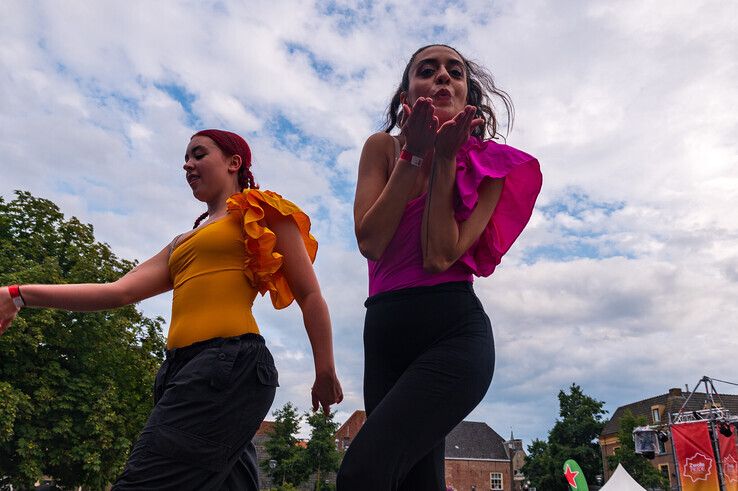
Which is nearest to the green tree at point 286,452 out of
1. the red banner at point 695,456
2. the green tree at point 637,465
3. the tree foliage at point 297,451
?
the tree foliage at point 297,451

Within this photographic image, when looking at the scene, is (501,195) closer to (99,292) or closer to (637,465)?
(99,292)

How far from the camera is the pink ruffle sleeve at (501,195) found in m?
2.51

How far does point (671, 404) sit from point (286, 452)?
3094cm

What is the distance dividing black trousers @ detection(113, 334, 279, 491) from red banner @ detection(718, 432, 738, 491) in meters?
19.9

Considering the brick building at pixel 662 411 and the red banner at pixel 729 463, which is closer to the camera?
the red banner at pixel 729 463

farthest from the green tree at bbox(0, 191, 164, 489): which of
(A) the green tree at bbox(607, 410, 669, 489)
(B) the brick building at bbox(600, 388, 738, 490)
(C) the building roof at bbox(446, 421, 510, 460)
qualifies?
(C) the building roof at bbox(446, 421, 510, 460)

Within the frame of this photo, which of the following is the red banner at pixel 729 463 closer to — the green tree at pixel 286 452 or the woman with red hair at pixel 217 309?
the woman with red hair at pixel 217 309

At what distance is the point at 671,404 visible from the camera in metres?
51.8

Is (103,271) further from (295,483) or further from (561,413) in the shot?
(561,413)

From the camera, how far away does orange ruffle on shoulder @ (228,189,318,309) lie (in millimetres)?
2957

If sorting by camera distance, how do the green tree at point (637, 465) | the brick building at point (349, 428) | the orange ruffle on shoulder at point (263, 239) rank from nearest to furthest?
the orange ruffle on shoulder at point (263, 239) < the green tree at point (637, 465) < the brick building at point (349, 428)

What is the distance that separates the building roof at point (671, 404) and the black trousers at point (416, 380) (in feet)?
165

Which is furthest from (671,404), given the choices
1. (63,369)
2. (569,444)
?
(63,369)

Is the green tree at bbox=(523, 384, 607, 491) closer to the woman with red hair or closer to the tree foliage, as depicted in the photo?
the tree foliage
